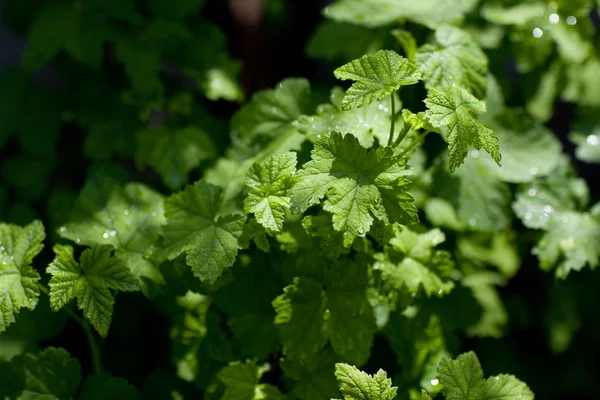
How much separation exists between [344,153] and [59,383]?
44.1 inches

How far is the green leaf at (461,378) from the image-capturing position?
158 cm

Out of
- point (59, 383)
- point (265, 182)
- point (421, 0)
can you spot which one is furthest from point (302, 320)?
point (421, 0)

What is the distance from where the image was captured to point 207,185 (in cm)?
177

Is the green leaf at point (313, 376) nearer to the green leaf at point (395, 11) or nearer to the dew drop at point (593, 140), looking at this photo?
the green leaf at point (395, 11)

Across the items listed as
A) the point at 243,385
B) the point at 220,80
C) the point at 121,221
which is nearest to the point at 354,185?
the point at 243,385

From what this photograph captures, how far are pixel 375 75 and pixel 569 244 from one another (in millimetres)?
1135

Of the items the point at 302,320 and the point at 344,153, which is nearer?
the point at 344,153

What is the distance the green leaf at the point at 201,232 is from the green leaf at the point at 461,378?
659 millimetres

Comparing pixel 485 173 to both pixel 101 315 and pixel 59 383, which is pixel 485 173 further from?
pixel 59 383

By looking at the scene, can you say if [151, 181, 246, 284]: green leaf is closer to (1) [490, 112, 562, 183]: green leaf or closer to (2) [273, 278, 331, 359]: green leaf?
(2) [273, 278, 331, 359]: green leaf

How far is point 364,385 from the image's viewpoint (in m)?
1.49

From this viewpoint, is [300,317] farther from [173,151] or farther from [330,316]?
[173,151]

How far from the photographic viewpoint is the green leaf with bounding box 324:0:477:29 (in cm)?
219

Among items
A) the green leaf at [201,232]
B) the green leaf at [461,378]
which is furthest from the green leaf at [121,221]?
the green leaf at [461,378]
